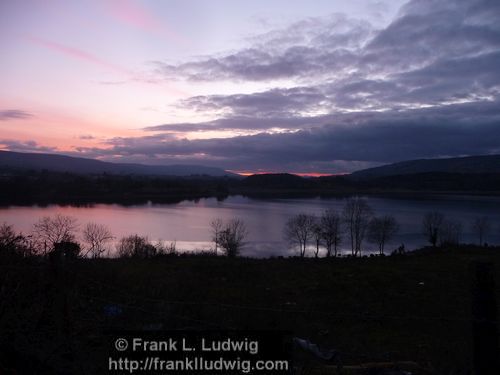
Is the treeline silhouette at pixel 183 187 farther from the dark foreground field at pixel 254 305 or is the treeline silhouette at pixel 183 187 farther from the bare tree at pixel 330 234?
the dark foreground field at pixel 254 305

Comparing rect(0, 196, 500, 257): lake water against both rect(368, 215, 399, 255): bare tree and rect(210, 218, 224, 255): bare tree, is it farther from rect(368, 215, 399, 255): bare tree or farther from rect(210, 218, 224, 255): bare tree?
rect(368, 215, 399, 255): bare tree

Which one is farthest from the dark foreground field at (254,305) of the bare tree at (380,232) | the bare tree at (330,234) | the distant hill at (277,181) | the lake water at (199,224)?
the distant hill at (277,181)

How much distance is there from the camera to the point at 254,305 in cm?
1052

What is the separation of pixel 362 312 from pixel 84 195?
8056 centimetres

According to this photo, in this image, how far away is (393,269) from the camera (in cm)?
1571

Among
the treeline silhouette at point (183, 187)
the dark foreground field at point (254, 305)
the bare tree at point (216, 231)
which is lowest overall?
the bare tree at point (216, 231)

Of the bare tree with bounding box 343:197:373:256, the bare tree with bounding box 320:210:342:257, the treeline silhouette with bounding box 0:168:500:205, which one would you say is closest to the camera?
the bare tree with bounding box 320:210:342:257

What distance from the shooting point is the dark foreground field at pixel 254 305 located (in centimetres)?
505

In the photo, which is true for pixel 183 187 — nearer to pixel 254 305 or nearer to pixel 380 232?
pixel 380 232

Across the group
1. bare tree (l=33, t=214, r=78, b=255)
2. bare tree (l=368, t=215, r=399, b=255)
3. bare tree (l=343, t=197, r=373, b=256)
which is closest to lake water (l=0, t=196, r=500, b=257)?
bare tree (l=368, t=215, r=399, b=255)

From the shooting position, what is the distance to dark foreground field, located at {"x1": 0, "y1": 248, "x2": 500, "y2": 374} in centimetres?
505

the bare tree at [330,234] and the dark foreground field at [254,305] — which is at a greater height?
the dark foreground field at [254,305]

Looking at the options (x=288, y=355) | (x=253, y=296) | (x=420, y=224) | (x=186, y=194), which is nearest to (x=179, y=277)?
(x=253, y=296)

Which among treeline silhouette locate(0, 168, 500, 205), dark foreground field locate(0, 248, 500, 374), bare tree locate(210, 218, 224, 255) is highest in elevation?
treeline silhouette locate(0, 168, 500, 205)
